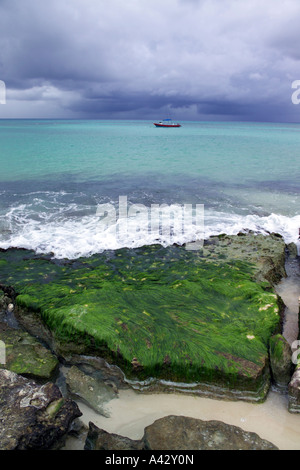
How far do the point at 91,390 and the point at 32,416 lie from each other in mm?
969

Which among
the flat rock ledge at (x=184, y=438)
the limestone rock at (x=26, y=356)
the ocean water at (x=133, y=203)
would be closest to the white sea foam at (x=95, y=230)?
the ocean water at (x=133, y=203)

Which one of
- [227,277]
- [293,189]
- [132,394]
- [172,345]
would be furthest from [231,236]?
[293,189]

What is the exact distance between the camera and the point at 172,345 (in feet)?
16.2

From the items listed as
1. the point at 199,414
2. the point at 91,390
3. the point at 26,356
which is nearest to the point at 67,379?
the point at 91,390

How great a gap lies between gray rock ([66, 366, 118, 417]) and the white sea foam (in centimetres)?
413

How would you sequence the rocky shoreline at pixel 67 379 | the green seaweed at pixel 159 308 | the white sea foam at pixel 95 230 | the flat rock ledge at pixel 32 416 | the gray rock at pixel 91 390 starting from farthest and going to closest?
the white sea foam at pixel 95 230, the green seaweed at pixel 159 308, the gray rock at pixel 91 390, the rocky shoreline at pixel 67 379, the flat rock ledge at pixel 32 416

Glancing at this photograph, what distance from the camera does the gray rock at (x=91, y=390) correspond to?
4.29 meters

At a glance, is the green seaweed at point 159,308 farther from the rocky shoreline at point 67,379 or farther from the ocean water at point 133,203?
the ocean water at point 133,203

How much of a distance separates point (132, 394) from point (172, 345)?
95 centimetres

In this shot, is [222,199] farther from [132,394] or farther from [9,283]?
[132,394]

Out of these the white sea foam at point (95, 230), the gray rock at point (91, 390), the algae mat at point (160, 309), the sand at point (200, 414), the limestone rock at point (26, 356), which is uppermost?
the white sea foam at point (95, 230)

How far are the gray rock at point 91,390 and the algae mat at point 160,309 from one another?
39 cm

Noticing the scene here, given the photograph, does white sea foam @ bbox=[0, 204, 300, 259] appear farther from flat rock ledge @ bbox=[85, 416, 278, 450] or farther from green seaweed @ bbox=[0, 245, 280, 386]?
flat rock ledge @ bbox=[85, 416, 278, 450]

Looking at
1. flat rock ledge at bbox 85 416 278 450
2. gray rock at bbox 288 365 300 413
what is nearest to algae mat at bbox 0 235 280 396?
gray rock at bbox 288 365 300 413
